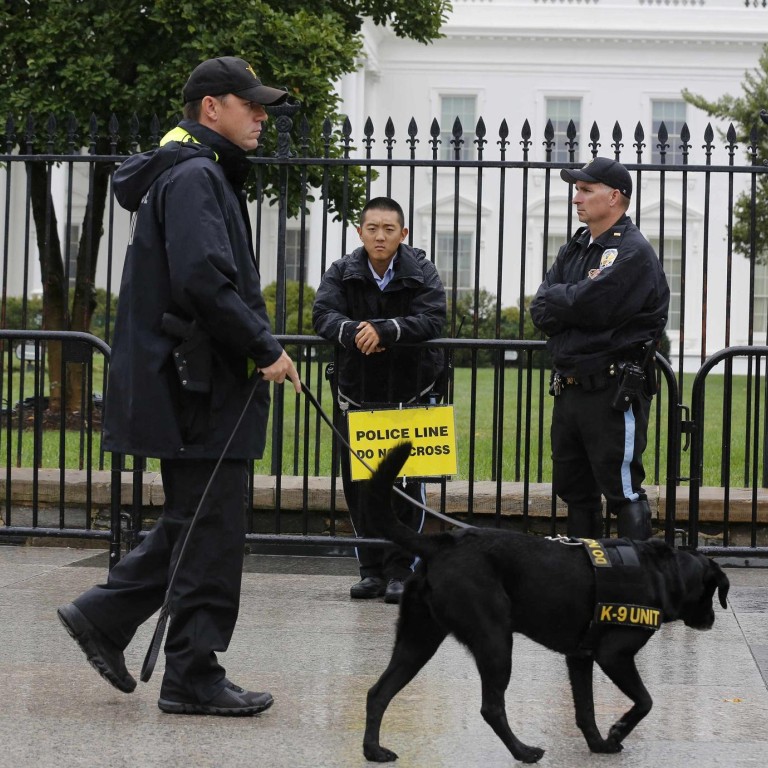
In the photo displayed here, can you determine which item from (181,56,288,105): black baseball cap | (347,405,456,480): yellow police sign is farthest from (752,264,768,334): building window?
(181,56,288,105): black baseball cap

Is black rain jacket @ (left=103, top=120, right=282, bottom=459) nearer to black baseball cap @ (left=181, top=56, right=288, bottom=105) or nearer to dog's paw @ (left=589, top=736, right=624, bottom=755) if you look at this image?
black baseball cap @ (left=181, top=56, right=288, bottom=105)

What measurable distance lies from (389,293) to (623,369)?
4.45 ft

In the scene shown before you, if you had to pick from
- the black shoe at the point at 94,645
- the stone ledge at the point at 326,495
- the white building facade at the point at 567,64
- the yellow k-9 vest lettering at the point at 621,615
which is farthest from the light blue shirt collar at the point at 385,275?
the white building facade at the point at 567,64

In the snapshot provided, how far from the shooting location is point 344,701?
4301 millimetres

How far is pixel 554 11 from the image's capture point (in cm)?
3419

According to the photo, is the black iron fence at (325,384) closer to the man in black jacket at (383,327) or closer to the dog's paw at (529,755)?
the man in black jacket at (383,327)

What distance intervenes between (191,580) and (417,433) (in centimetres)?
208

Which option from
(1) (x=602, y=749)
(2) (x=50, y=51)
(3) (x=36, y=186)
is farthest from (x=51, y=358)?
(1) (x=602, y=749)

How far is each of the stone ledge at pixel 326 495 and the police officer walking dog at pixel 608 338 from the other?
4.69ft

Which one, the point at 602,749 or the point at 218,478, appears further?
the point at 218,478

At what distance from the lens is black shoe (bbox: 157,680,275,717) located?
407cm

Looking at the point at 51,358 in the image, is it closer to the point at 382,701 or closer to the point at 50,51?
the point at 50,51

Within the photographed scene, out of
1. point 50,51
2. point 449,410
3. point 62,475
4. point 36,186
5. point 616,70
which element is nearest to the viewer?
point 449,410

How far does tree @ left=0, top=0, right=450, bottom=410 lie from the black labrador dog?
7.05 metres
